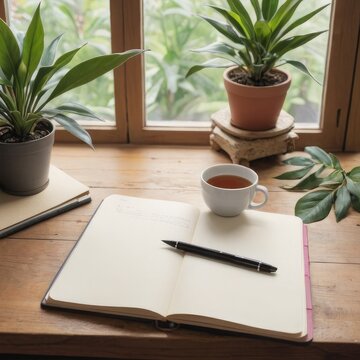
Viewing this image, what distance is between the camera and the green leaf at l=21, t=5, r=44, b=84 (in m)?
0.93

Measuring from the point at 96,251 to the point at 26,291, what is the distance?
0.40 ft

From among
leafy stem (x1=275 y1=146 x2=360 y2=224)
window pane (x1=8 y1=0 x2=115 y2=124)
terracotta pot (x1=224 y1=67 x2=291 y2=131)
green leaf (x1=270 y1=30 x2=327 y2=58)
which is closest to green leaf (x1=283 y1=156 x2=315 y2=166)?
leafy stem (x1=275 y1=146 x2=360 y2=224)

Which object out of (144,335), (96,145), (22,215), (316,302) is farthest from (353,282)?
(96,145)

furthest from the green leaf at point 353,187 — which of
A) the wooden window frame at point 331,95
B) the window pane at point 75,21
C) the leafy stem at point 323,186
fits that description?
the window pane at point 75,21

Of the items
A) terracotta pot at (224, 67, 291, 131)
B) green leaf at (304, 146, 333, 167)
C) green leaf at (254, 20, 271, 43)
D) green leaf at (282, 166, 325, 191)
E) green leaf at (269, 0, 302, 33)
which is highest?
green leaf at (269, 0, 302, 33)

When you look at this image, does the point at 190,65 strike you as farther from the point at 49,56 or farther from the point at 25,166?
the point at 25,166

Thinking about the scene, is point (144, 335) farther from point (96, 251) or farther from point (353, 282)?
point (353, 282)

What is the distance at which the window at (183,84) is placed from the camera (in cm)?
121

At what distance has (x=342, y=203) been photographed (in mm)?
1030

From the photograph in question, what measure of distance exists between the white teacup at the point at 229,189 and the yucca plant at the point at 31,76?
0.72 ft

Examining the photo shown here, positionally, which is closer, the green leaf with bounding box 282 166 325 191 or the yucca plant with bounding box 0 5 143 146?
the yucca plant with bounding box 0 5 143 146

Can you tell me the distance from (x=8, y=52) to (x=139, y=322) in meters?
0.48

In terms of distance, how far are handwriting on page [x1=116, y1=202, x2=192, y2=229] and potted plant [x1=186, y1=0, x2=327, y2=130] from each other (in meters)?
0.31

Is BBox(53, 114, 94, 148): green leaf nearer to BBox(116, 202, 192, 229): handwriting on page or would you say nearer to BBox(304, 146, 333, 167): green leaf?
BBox(116, 202, 192, 229): handwriting on page
